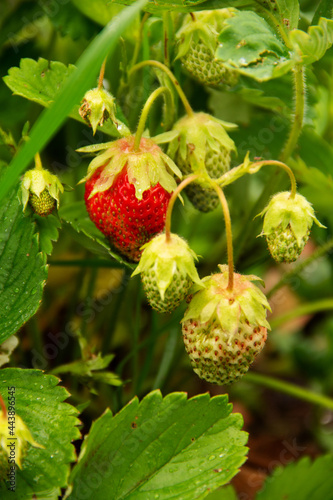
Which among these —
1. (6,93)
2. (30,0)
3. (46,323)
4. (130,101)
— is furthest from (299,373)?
(30,0)

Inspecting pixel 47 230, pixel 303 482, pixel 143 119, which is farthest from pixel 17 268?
pixel 303 482

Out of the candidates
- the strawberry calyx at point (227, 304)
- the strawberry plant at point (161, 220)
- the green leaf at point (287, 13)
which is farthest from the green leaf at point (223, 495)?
the green leaf at point (287, 13)

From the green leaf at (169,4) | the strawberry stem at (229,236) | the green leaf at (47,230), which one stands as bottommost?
the strawberry stem at (229,236)

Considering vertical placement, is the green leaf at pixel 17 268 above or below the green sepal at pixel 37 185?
below

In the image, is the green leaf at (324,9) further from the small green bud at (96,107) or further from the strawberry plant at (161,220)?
the small green bud at (96,107)

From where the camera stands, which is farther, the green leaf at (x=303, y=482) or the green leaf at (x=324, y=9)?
the green leaf at (x=303, y=482)

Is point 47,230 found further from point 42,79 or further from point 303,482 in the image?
point 303,482
